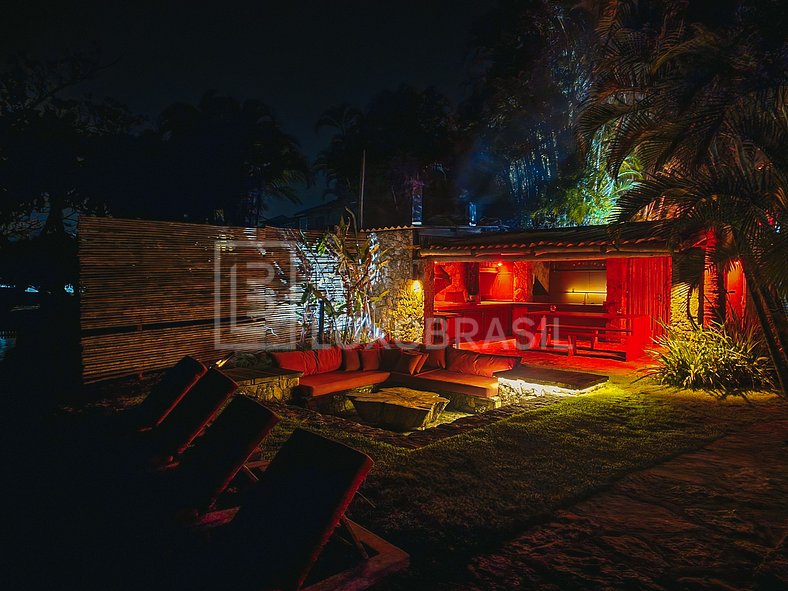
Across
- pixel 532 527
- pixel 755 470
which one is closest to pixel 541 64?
pixel 755 470

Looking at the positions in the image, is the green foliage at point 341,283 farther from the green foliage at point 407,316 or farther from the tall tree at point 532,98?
the tall tree at point 532,98

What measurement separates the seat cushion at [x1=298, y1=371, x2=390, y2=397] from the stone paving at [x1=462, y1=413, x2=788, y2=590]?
5091mm

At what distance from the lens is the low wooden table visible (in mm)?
7527

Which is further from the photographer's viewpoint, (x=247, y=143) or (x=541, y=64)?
(x=247, y=143)

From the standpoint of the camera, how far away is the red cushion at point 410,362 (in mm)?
9383

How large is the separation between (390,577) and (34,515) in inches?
100

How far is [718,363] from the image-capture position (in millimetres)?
7957

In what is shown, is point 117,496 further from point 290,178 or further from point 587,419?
point 290,178

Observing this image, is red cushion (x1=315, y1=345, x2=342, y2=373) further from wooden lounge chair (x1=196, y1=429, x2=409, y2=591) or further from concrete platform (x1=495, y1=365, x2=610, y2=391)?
wooden lounge chair (x1=196, y1=429, x2=409, y2=591)

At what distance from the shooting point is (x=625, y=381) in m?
9.08

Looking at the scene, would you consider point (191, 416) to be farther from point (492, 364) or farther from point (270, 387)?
point (492, 364)

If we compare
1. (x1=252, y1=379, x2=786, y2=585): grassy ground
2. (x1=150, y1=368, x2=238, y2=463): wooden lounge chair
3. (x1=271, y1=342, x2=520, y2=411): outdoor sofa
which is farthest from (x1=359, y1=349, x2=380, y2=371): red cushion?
(x1=150, y1=368, x2=238, y2=463): wooden lounge chair

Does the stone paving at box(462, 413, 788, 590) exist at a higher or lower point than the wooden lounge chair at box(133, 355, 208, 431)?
lower

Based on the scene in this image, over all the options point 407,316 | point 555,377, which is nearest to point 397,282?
point 407,316
